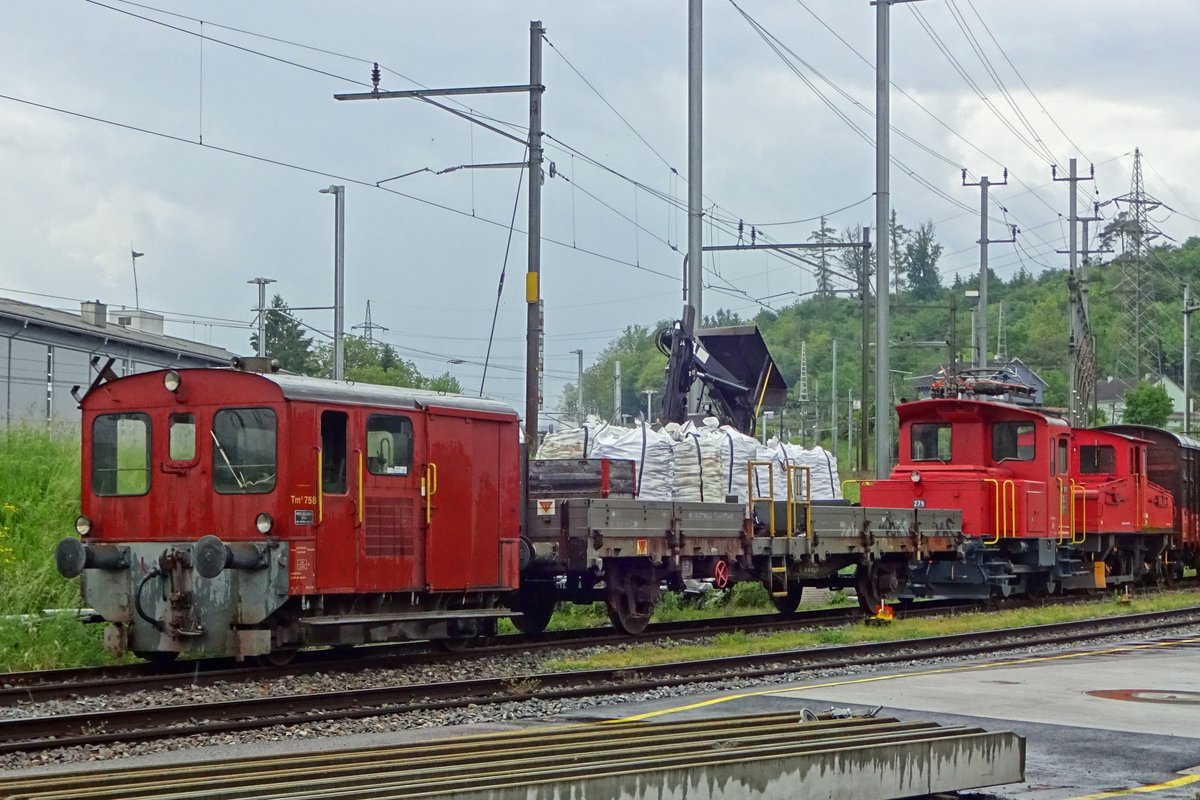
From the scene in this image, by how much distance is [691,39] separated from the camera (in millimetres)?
27203

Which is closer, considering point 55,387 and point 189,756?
point 189,756

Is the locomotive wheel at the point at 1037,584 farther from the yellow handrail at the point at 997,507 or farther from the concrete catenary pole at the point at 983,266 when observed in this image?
the concrete catenary pole at the point at 983,266

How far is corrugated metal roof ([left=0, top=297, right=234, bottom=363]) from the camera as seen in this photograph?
41.7m

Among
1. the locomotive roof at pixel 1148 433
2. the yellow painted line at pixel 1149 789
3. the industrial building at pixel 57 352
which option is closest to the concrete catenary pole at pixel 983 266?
the locomotive roof at pixel 1148 433

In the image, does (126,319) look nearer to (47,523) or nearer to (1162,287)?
(47,523)

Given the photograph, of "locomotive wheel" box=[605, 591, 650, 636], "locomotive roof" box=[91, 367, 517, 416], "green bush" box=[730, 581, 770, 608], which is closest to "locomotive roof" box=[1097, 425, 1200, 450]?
"green bush" box=[730, 581, 770, 608]

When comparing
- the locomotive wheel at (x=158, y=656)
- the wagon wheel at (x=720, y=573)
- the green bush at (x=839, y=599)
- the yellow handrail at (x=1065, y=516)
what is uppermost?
the yellow handrail at (x=1065, y=516)

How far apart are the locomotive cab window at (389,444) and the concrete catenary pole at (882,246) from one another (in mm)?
17101

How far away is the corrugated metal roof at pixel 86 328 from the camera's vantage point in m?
41.7

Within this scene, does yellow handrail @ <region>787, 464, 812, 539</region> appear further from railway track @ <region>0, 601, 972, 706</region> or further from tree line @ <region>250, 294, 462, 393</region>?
tree line @ <region>250, 294, 462, 393</region>

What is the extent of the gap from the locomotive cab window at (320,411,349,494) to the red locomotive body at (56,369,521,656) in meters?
0.02

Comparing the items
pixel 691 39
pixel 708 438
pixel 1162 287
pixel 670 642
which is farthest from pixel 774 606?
pixel 1162 287

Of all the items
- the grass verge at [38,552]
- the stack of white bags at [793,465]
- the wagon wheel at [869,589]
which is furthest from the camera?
the wagon wheel at [869,589]

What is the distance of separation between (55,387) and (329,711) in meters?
35.1
